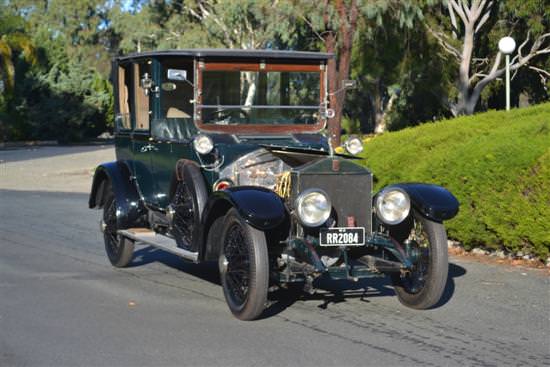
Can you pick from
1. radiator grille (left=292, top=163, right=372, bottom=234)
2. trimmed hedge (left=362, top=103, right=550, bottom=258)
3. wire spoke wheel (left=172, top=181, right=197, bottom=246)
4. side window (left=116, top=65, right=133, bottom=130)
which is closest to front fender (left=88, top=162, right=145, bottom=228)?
side window (left=116, top=65, right=133, bottom=130)

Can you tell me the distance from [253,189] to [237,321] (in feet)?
3.53

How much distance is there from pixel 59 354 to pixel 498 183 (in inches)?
223

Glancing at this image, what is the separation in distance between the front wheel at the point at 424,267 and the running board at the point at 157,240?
1.86m

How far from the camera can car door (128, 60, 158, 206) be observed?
9445 mm

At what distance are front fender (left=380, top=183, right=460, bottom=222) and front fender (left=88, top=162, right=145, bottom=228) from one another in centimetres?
308

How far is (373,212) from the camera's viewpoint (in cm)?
759

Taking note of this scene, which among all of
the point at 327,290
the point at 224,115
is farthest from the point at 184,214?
the point at 327,290

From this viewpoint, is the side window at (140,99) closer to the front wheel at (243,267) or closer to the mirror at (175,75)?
the mirror at (175,75)

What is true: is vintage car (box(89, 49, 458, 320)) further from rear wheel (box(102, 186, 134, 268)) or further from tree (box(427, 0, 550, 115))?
tree (box(427, 0, 550, 115))

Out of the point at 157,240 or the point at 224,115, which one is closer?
the point at 157,240

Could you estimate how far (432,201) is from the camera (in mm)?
7496

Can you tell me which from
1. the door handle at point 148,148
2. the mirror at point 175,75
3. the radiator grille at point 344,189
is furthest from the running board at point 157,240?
the mirror at point 175,75

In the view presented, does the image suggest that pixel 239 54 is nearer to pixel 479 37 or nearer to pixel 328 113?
pixel 328 113

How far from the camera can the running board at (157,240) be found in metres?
8.09
